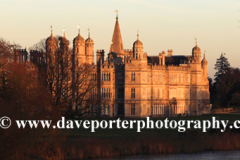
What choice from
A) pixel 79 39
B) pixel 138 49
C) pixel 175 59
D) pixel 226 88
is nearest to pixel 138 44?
pixel 138 49

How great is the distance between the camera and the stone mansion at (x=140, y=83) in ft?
231

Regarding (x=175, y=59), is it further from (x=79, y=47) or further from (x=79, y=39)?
(x=79, y=39)

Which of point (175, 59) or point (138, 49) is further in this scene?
point (175, 59)

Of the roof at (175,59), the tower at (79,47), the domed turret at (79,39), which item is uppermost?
the domed turret at (79,39)

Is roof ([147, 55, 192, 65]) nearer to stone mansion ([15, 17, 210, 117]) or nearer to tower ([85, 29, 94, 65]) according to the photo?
stone mansion ([15, 17, 210, 117])

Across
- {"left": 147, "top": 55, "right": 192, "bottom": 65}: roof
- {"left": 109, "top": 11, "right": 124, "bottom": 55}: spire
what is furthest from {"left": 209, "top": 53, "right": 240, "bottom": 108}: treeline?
{"left": 109, "top": 11, "right": 124, "bottom": 55}: spire

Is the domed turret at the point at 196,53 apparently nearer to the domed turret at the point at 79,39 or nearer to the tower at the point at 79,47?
the tower at the point at 79,47

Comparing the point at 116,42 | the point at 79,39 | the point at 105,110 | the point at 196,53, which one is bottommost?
the point at 105,110

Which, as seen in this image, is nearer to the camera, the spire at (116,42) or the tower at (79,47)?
the tower at (79,47)

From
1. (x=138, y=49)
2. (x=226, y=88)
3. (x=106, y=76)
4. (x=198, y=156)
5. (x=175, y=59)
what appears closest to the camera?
(x=198, y=156)

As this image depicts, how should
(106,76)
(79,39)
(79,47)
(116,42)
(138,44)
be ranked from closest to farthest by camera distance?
(138,44) → (106,76) → (79,39) → (79,47) → (116,42)

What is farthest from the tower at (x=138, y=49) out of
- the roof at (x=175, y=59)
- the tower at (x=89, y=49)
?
the roof at (x=175, y=59)

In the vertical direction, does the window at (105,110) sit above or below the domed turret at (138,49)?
below

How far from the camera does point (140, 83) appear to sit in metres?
70.6
